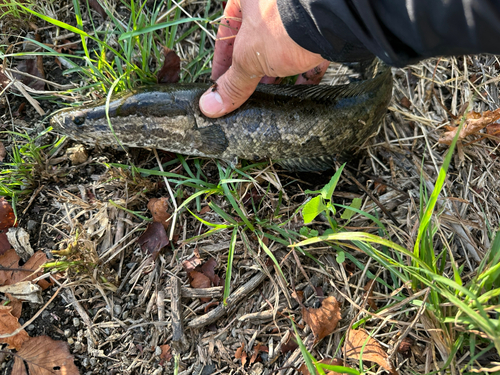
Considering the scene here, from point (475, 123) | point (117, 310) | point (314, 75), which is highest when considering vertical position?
point (314, 75)

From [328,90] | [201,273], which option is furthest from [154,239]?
[328,90]

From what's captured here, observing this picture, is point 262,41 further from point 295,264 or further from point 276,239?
point 295,264

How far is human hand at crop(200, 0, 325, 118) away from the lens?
7.36ft

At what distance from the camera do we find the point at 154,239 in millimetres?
2930

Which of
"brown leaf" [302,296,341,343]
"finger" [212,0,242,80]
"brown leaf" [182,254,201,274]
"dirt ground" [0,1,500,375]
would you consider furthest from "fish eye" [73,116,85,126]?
"brown leaf" [302,296,341,343]

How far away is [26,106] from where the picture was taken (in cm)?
340

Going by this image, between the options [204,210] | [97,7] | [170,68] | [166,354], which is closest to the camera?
[166,354]

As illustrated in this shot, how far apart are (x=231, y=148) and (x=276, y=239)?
87 cm

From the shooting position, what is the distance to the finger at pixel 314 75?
3.35m

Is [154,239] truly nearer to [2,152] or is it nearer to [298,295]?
[298,295]

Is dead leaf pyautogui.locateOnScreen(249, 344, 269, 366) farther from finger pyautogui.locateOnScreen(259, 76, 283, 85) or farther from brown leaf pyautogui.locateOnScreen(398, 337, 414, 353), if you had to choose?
finger pyautogui.locateOnScreen(259, 76, 283, 85)

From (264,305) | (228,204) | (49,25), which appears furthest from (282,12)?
(49,25)

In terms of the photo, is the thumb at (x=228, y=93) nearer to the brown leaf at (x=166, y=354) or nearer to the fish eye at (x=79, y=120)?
the fish eye at (x=79, y=120)

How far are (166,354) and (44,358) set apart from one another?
858 mm
